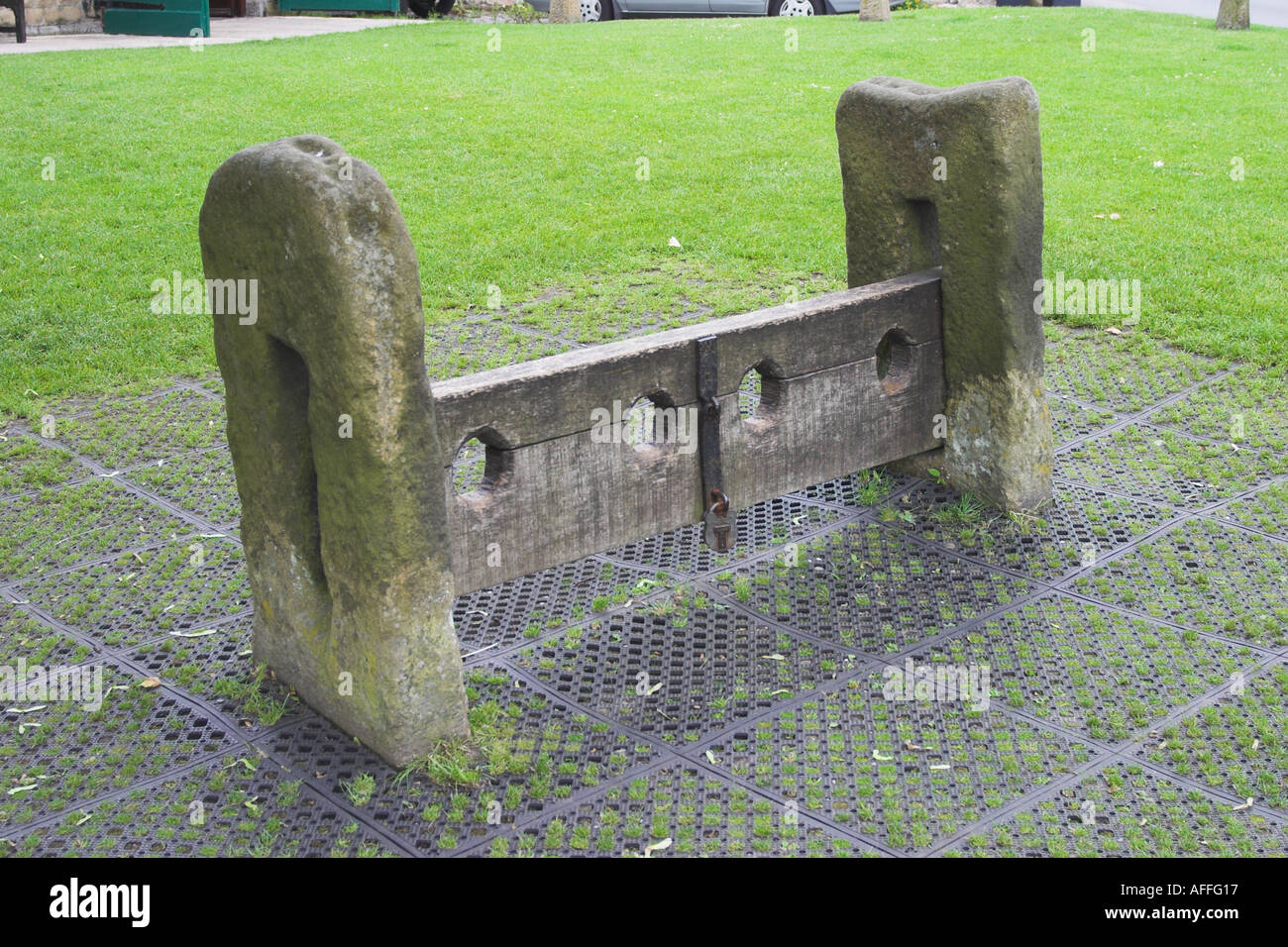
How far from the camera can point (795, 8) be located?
1948 centimetres

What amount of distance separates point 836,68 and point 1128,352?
7.14 meters

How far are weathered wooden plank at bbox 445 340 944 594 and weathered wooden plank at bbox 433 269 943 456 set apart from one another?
7 centimetres

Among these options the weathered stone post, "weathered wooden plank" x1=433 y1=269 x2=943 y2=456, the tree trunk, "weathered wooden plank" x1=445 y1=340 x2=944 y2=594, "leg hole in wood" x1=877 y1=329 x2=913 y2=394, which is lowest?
"weathered wooden plank" x1=445 y1=340 x2=944 y2=594

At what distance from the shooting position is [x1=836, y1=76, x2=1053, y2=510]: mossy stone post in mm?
5590

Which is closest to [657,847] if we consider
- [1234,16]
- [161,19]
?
[161,19]

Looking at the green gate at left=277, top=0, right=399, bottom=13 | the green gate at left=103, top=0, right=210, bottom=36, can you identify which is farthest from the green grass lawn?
the green gate at left=277, top=0, right=399, bottom=13

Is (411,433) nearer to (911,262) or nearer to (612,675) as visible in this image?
(612,675)

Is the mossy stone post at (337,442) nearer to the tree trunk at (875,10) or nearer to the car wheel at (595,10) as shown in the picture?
the tree trunk at (875,10)

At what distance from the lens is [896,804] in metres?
4.16

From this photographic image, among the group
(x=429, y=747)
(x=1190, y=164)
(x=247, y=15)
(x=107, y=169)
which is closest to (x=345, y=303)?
(x=429, y=747)

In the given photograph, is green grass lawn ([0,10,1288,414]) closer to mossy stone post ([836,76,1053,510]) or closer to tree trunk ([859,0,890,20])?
tree trunk ([859,0,890,20])

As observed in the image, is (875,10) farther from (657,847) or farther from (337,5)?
(657,847)

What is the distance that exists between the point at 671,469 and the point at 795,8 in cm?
1589

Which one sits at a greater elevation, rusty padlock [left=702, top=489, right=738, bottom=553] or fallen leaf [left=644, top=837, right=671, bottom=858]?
rusty padlock [left=702, top=489, right=738, bottom=553]
